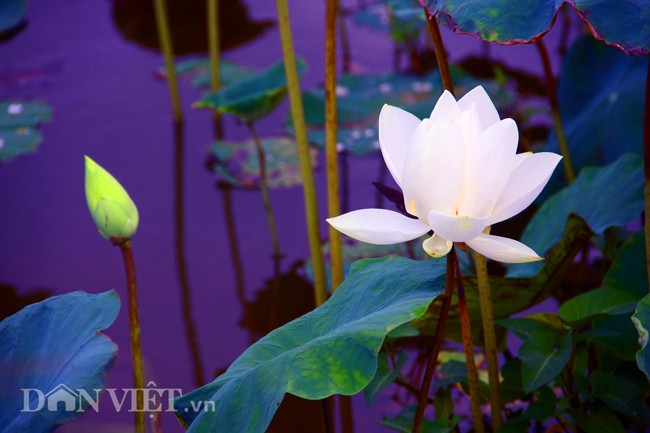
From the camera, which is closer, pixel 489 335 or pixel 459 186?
pixel 459 186

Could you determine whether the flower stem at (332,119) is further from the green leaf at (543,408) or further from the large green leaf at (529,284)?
the green leaf at (543,408)

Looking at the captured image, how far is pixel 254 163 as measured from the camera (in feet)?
7.13

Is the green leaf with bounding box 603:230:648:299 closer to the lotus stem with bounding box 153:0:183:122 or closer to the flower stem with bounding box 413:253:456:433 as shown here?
the flower stem with bounding box 413:253:456:433

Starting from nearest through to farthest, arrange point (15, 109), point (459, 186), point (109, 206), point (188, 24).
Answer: point (459, 186) → point (109, 206) → point (15, 109) → point (188, 24)

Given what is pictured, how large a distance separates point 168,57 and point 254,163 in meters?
0.46

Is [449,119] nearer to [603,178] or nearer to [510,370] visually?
[510,370]

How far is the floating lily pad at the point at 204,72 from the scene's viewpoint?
2.53 meters

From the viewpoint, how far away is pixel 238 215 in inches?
79.1

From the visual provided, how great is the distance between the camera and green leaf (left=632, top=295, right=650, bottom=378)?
0.81 m

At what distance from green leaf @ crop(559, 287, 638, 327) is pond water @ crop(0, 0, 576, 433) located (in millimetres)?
467

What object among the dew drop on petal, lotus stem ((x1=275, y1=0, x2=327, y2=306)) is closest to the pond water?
the dew drop on petal

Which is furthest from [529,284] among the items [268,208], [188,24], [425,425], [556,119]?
[188,24]

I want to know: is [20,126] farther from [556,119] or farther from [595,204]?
[595,204]

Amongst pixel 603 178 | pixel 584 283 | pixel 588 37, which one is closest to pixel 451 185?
pixel 603 178
